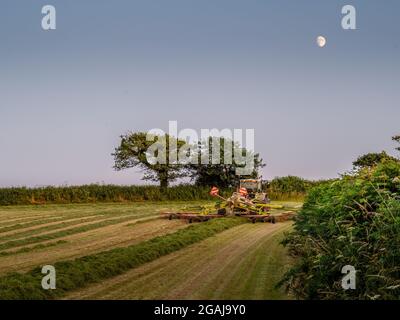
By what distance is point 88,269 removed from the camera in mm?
12273

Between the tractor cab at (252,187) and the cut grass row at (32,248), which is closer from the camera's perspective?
the cut grass row at (32,248)

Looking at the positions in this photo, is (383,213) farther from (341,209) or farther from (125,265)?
(125,265)

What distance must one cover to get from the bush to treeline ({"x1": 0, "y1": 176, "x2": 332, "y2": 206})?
42.9 metres

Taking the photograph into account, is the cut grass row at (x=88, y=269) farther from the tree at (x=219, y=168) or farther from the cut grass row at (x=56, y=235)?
the tree at (x=219, y=168)

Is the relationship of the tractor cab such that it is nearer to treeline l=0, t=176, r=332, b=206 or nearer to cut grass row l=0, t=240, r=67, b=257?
cut grass row l=0, t=240, r=67, b=257

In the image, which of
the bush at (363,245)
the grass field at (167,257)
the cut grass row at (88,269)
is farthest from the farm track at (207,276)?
the bush at (363,245)

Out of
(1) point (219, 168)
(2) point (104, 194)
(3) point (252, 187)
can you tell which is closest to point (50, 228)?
(3) point (252, 187)

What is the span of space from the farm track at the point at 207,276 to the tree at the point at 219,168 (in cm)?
4504

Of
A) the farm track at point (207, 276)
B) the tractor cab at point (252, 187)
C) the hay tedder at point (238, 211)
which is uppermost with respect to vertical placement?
A: the tractor cab at point (252, 187)

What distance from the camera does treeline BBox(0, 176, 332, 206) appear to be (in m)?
53.2

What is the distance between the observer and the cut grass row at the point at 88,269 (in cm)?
1032

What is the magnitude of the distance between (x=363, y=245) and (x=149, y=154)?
6079 cm

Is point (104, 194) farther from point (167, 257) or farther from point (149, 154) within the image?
point (167, 257)
